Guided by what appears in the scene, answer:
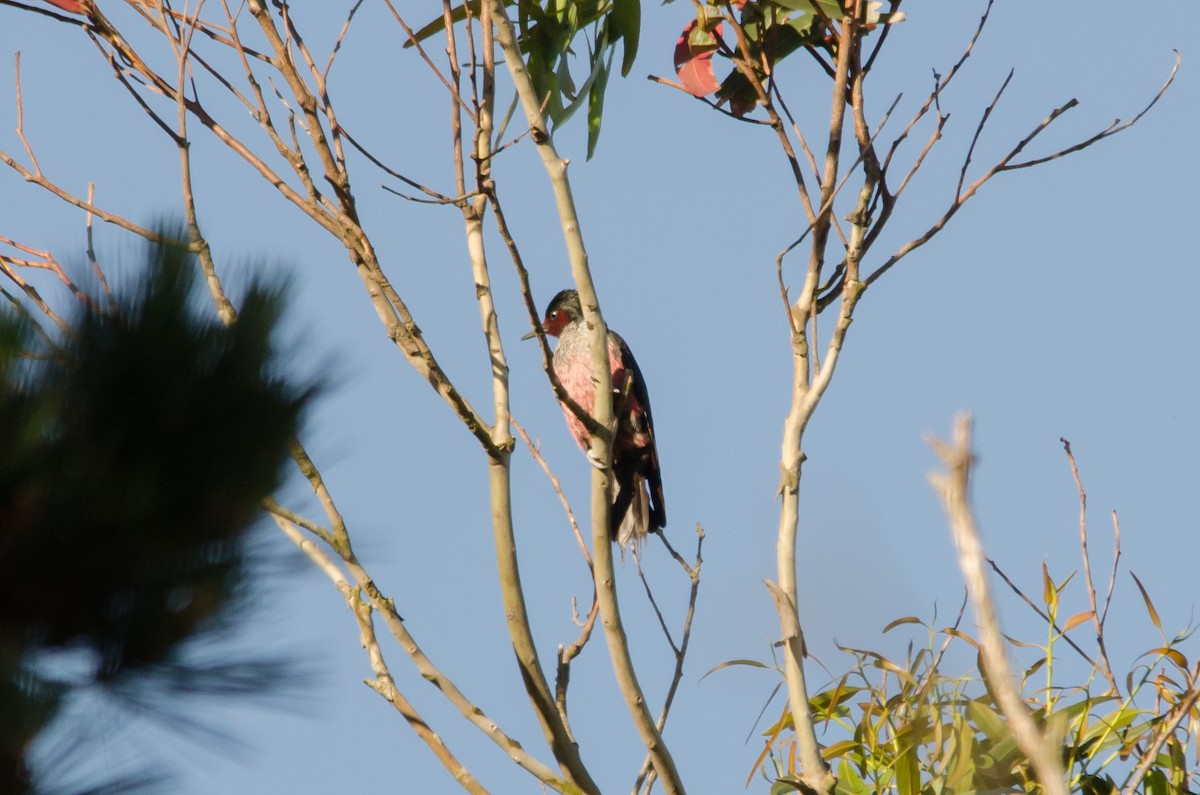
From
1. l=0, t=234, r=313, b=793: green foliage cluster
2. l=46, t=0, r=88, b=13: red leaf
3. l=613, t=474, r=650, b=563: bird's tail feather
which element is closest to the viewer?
l=0, t=234, r=313, b=793: green foliage cluster

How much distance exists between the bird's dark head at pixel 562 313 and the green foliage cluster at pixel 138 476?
163 inches

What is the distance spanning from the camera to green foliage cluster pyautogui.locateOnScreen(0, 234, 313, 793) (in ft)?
6.67

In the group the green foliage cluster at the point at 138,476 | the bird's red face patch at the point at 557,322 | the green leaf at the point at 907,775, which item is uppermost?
the bird's red face patch at the point at 557,322

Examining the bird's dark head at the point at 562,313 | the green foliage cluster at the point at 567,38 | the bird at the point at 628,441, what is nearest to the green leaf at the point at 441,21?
the green foliage cluster at the point at 567,38

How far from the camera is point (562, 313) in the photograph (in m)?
6.42

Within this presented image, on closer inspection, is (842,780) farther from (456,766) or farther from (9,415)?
(9,415)

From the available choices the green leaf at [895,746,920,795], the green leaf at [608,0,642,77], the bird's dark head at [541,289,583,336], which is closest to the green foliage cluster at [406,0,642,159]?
the green leaf at [608,0,642,77]

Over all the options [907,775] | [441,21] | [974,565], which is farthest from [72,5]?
[974,565]

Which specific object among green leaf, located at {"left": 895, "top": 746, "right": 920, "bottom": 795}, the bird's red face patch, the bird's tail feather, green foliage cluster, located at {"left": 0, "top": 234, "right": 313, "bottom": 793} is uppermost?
the bird's red face patch

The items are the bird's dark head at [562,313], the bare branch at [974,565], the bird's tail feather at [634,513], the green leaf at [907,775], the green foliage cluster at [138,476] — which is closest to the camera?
the bare branch at [974,565]

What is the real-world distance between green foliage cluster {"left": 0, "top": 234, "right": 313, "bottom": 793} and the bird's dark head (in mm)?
4131

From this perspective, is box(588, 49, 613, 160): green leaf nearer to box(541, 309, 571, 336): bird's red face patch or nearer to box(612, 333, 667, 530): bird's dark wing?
box(612, 333, 667, 530): bird's dark wing

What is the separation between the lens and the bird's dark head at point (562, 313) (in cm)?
640

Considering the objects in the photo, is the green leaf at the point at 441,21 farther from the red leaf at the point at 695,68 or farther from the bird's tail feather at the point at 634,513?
the bird's tail feather at the point at 634,513
